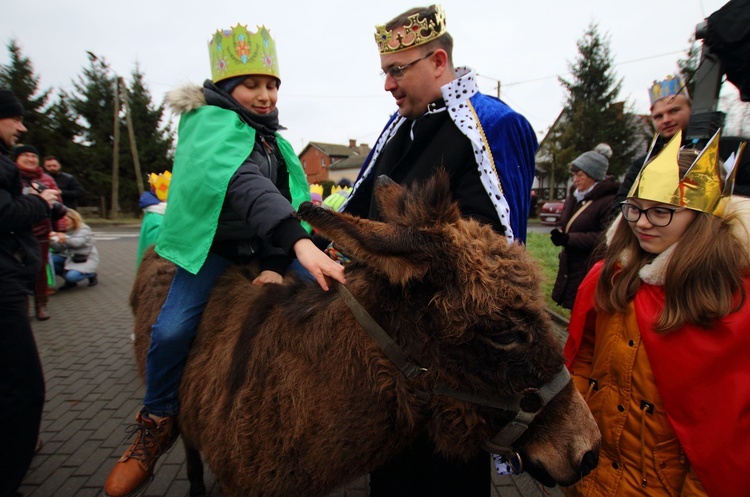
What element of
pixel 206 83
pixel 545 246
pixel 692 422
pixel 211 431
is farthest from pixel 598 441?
pixel 545 246

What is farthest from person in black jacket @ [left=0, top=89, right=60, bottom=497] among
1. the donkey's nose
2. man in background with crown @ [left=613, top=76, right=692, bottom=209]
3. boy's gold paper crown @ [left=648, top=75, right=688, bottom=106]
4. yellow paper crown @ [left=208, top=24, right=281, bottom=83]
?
boy's gold paper crown @ [left=648, top=75, right=688, bottom=106]

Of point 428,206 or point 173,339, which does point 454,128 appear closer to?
point 428,206

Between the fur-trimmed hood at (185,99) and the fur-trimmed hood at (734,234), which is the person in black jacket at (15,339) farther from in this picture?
the fur-trimmed hood at (734,234)

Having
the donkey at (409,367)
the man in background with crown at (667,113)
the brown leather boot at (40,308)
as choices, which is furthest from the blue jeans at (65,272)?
the man in background with crown at (667,113)

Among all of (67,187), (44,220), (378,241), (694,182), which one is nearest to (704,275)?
(694,182)

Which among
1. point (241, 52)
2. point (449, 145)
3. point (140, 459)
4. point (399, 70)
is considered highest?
point (241, 52)

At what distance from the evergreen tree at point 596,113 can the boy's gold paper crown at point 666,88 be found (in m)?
28.1

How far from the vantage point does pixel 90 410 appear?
4.44 metres

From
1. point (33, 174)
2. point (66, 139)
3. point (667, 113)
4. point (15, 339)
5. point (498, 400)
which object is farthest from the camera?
point (66, 139)

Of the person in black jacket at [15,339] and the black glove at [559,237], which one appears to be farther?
the black glove at [559,237]

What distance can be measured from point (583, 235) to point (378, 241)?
14.6 feet

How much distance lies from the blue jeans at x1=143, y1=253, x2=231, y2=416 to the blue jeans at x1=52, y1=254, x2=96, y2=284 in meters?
9.39

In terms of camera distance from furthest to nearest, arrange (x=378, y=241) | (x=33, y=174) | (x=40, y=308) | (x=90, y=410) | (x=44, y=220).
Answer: (x=40, y=308) → (x=33, y=174) → (x=44, y=220) → (x=90, y=410) → (x=378, y=241)

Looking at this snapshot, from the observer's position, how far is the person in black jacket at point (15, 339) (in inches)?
109
